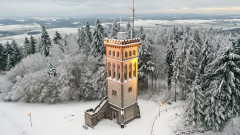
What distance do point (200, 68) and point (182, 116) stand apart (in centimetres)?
904

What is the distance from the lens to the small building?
896 inches

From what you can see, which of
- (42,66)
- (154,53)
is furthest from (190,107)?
(42,66)

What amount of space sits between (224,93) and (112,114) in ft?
49.9

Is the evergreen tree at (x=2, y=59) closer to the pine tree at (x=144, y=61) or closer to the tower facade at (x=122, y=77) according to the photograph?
the pine tree at (x=144, y=61)

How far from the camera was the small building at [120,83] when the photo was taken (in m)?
22.8

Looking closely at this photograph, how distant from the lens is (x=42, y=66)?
39.5 meters

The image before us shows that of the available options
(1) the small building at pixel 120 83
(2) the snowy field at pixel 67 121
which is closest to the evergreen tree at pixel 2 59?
(2) the snowy field at pixel 67 121

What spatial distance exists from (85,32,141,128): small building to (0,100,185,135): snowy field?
3.99 feet

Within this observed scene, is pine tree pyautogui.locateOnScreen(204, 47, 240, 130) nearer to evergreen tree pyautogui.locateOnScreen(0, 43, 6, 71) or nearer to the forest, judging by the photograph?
the forest

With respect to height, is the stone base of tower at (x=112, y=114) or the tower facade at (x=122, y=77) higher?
the tower facade at (x=122, y=77)

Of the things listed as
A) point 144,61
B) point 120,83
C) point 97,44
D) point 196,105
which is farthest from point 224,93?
point 97,44

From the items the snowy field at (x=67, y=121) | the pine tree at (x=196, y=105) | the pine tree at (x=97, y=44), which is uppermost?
the pine tree at (x=97, y=44)

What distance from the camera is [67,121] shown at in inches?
1033

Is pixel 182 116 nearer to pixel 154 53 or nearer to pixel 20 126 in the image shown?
pixel 154 53
